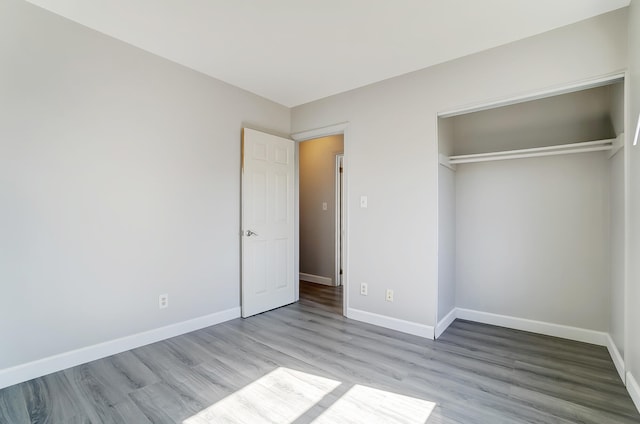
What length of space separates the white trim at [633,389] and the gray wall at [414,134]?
929 millimetres

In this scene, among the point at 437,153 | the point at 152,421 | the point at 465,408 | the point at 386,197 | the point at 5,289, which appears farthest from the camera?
the point at 386,197

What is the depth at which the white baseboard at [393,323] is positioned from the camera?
287 cm

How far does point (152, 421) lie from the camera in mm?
1685

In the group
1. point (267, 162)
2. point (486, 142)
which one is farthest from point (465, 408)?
point (267, 162)

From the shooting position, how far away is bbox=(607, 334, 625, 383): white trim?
83.1 inches

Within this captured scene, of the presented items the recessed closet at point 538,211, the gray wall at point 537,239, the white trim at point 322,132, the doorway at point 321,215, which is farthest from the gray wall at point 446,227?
the doorway at point 321,215

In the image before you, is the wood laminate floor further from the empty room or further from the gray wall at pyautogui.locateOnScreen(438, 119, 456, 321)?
the gray wall at pyautogui.locateOnScreen(438, 119, 456, 321)

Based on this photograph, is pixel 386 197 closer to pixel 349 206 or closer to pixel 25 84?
pixel 349 206

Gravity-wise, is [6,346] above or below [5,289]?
below

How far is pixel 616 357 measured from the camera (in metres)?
2.29

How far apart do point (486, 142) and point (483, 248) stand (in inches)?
44.8

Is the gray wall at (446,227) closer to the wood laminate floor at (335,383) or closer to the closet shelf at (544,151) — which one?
the closet shelf at (544,151)

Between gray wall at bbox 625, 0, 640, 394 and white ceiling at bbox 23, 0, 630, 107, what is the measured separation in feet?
1.01

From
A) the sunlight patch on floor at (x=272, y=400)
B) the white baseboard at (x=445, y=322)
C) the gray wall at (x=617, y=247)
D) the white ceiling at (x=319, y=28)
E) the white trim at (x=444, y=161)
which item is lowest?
the sunlight patch on floor at (x=272, y=400)
